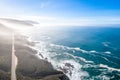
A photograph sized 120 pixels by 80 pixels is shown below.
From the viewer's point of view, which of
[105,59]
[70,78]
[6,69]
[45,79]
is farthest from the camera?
[105,59]

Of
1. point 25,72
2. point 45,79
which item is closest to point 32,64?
point 25,72

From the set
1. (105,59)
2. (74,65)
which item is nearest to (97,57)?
(105,59)

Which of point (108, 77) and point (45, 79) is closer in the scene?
point (45, 79)

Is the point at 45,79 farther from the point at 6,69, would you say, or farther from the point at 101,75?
the point at 101,75

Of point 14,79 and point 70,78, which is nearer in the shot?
point 14,79

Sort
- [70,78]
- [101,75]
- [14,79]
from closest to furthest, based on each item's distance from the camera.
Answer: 1. [14,79]
2. [70,78]
3. [101,75]

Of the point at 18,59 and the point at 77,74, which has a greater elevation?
the point at 18,59

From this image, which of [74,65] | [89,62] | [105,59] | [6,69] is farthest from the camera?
[105,59]

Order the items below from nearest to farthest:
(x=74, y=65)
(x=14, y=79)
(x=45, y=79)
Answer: (x=14, y=79) → (x=45, y=79) → (x=74, y=65)

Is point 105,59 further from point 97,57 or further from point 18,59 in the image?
point 18,59

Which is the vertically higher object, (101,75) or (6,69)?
(6,69)
